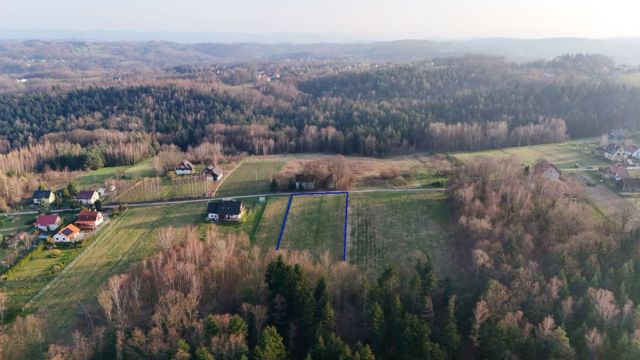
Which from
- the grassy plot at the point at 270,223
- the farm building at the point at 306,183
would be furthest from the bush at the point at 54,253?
the farm building at the point at 306,183

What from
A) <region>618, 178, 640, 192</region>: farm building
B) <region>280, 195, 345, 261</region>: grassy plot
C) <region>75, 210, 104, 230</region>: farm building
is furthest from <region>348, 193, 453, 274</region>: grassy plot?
<region>75, 210, 104, 230</region>: farm building

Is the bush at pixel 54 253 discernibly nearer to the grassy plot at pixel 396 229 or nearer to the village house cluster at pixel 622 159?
the grassy plot at pixel 396 229

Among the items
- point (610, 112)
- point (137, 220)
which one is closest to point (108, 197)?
point (137, 220)

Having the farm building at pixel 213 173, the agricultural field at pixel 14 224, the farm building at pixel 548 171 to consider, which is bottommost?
the agricultural field at pixel 14 224

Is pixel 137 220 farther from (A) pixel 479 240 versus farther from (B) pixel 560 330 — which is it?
(B) pixel 560 330

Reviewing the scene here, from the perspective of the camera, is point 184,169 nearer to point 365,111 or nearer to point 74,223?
point 74,223

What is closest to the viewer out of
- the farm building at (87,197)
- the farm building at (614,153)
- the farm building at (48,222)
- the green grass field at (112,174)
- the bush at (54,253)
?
the bush at (54,253)

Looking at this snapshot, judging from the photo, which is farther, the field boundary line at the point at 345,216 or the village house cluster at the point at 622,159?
the village house cluster at the point at 622,159

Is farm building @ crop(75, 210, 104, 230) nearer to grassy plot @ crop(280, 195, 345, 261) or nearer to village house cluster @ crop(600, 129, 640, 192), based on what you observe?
grassy plot @ crop(280, 195, 345, 261)
